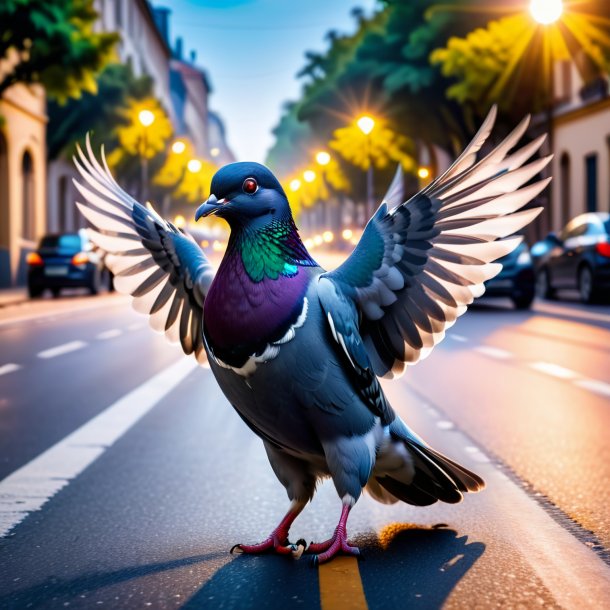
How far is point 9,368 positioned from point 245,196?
8.19m

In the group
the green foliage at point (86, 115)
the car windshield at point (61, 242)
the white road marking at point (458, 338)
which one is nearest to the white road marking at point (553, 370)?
the white road marking at point (458, 338)

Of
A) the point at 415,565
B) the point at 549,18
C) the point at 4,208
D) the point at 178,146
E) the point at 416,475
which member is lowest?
the point at 415,565

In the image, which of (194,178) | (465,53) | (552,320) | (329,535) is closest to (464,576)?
(329,535)

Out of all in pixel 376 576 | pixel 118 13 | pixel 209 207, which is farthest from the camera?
Answer: pixel 118 13

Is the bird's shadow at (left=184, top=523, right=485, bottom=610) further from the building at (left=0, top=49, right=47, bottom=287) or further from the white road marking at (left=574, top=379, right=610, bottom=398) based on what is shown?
the building at (left=0, top=49, right=47, bottom=287)

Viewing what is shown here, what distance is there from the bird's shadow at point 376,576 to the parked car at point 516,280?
1547 centimetres

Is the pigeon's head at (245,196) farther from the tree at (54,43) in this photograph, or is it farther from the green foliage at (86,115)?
the green foliage at (86,115)

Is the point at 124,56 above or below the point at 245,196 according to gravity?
above

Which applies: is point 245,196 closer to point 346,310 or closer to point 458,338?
point 346,310

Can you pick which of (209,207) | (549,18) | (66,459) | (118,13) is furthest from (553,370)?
(118,13)

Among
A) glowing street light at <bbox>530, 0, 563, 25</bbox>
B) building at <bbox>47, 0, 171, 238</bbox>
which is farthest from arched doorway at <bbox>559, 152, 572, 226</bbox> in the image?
building at <bbox>47, 0, 171, 238</bbox>

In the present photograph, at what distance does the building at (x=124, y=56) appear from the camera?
4381cm

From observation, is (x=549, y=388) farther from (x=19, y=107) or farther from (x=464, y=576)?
(x=19, y=107)

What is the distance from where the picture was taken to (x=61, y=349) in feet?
42.9
